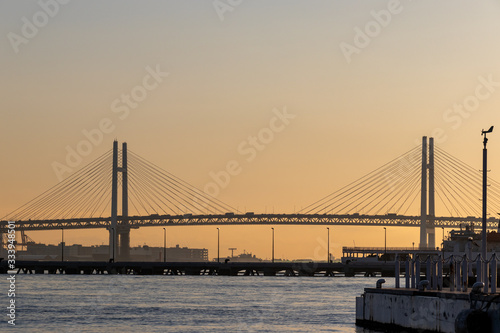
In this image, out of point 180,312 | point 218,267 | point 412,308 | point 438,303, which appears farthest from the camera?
point 218,267

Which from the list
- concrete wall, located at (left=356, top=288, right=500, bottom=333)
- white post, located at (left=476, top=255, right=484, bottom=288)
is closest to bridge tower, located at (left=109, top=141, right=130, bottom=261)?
concrete wall, located at (left=356, top=288, right=500, bottom=333)

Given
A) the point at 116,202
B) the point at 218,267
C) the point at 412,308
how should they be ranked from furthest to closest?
the point at 116,202
the point at 218,267
the point at 412,308

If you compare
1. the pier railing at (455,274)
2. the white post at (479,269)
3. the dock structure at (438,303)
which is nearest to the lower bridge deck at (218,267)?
the pier railing at (455,274)

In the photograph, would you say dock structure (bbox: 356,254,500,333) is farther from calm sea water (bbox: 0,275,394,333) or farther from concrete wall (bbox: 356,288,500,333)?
calm sea water (bbox: 0,275,394,333)

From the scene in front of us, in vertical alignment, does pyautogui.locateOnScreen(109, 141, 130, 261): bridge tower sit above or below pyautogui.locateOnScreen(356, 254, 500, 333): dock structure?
above

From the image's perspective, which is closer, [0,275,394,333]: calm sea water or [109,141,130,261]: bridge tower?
[0,275,394,333]: calm sea water

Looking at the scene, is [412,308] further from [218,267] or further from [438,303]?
[218,267]

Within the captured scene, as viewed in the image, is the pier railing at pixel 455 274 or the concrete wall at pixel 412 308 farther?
the pier railing at pixel 455 274

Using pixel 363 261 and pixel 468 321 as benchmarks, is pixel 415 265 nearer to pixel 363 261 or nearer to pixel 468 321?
pixel 468 321

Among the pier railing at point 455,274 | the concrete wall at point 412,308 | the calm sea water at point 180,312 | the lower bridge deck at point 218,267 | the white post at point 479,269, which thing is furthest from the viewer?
the lower bridge deck at point 218,267

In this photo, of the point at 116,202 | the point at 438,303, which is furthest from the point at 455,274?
the point at 116,202

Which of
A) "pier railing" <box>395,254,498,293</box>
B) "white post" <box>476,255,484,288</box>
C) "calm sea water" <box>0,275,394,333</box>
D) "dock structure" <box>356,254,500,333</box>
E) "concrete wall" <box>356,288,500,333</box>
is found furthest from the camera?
"calm sea water" <box>0,275,394,333</box>

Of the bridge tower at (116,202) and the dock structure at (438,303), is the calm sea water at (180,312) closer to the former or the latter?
the dock structure at (438,303)

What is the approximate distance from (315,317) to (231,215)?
124 m
